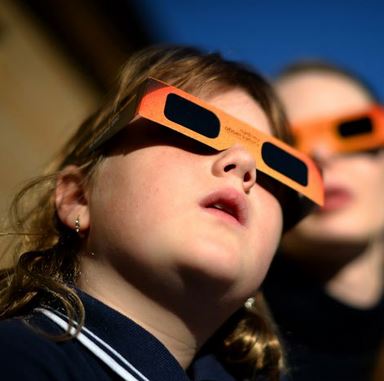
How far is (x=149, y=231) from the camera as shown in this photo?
48.0 inches

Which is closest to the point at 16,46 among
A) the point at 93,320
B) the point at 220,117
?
the point at 220,117

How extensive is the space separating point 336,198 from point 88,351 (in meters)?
1.58

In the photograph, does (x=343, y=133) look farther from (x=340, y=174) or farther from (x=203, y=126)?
(x=203, y=126)

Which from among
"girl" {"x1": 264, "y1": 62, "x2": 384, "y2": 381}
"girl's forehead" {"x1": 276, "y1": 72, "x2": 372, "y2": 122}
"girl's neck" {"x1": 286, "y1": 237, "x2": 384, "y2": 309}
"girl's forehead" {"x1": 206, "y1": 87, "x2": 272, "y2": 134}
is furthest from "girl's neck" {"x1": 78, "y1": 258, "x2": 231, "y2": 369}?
"girl's forehead" {"x1": 276, "y1": 72, "x2": 372, "y2": 122}

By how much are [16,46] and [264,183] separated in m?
3.00

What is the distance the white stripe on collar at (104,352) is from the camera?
1109 millimetres

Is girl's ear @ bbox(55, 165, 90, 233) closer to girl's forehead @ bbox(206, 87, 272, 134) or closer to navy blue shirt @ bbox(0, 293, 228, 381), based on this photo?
navy blue shirt @ bbox(0, 293, 228, 381)

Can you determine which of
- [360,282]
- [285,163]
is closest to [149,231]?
[285,163]

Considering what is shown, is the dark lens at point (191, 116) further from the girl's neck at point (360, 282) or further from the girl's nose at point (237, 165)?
the girl's neck at point (360, 282)

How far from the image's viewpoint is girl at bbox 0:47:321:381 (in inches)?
45.6

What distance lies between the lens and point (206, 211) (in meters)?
1.25

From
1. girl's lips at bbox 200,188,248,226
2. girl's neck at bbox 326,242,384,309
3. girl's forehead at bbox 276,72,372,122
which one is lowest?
girl's neck at bbox 326,242,384,309

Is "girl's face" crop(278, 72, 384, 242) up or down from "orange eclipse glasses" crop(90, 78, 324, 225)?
down

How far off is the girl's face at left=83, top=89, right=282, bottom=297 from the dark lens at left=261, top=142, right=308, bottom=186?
0.09m
